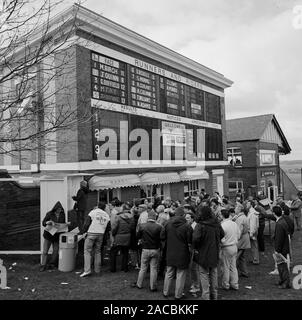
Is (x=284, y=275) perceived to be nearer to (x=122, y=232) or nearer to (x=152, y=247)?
(x=152, y=247)

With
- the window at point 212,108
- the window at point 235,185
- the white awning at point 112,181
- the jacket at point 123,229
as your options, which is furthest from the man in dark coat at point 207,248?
the window at point 235,185

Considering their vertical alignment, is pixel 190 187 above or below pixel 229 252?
above

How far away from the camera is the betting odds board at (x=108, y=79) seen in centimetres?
1325

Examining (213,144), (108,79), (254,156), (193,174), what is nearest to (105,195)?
(108,79)

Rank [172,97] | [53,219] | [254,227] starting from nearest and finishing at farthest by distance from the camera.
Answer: [53,219] → [254,227] → [172,97]

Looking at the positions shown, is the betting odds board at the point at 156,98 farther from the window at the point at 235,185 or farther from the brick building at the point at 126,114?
the window at the point at 235,185

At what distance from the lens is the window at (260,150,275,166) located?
31.6 meters

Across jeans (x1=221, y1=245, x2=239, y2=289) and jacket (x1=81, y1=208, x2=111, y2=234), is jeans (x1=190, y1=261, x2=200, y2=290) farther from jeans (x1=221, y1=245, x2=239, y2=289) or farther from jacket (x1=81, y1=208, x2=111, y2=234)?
jacket (x1=81, y1=208, x2=111, y2=234)

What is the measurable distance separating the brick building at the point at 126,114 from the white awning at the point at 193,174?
0.11 ft

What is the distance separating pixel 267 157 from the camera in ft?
107

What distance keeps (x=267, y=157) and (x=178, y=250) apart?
94.6ft
